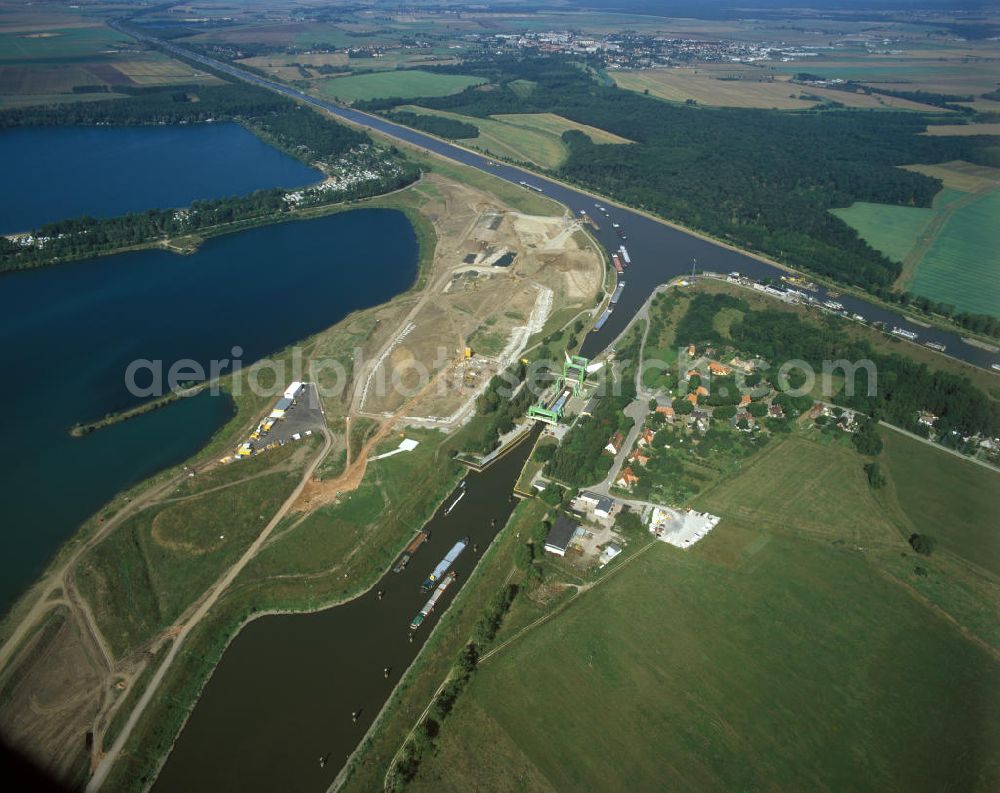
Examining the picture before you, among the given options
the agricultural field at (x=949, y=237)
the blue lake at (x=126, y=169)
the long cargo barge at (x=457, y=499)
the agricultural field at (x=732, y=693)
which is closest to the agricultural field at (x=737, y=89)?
the agricultural field at (x=949, y=237)

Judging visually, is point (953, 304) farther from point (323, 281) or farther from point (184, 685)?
point (184, 685)

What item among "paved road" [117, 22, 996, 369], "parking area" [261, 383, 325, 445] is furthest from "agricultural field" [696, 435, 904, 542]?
"parking area" [261, 383, 325, 445]

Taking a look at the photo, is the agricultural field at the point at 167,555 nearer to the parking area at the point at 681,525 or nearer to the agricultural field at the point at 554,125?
the parking area at the point at 681,525

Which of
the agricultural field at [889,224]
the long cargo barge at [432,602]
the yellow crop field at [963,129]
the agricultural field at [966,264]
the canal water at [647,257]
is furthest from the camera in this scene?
the yellow crop field at [963,129]

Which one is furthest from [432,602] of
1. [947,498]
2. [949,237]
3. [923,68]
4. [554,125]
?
[923,68]

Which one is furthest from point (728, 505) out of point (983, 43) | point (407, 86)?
Answer: point (407, 86)

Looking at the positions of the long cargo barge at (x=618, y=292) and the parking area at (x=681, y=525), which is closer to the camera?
the parking area at (x=681, y=525)
